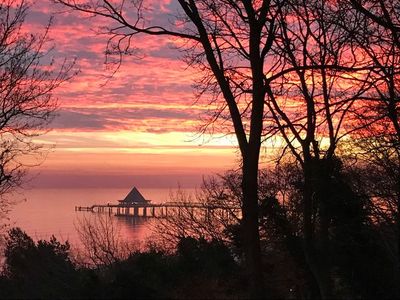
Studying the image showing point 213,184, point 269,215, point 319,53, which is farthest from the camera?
point 213,184

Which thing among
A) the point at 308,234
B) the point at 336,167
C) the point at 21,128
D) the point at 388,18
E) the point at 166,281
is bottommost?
the point at 166,281

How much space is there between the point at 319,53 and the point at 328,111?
5.15 feet

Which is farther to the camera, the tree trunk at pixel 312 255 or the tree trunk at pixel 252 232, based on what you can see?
the tree trunk at pixel 312 255

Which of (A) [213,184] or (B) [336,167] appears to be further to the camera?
(A) [213,184]

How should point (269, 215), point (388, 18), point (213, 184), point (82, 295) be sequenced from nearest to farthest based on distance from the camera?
point (82, 295) < point (388, 18) < point (269, 215) < point (213, 184)

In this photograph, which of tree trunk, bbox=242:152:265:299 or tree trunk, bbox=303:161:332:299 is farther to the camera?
tree trunk, bbox=303:161:332:299

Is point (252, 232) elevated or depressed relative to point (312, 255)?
elevated

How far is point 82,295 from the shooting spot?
7828 mm

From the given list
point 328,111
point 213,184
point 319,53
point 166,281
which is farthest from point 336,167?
point 213,184

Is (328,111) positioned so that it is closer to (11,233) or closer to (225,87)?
(225,87)

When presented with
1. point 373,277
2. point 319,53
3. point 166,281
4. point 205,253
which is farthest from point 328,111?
point 205,253

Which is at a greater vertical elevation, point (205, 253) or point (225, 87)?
point (225, 87)

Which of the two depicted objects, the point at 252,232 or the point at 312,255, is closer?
the point at 252,232

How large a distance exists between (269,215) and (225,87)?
344 inches
